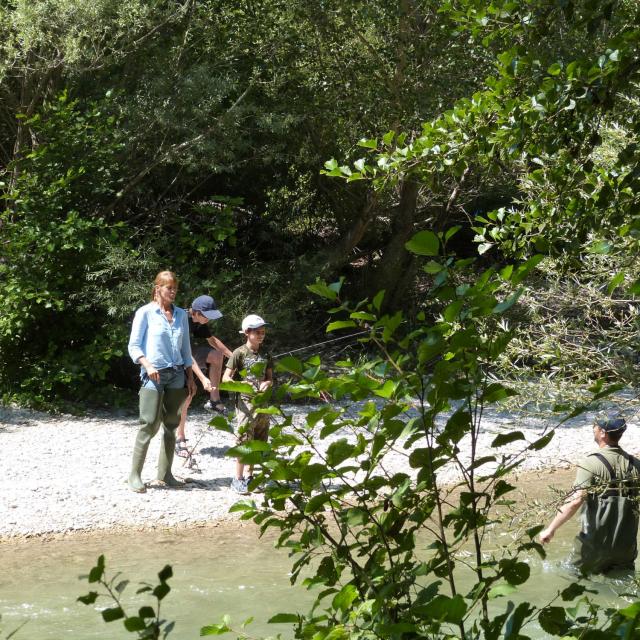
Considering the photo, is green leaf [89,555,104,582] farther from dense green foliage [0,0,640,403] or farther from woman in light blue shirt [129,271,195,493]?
dense green foliage [0,0,640,403]

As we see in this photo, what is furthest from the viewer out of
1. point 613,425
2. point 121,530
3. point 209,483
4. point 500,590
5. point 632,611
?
point 209,483

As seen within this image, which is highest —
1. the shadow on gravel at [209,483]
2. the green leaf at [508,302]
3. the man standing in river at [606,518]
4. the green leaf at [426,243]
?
the green leaf at [426,243]

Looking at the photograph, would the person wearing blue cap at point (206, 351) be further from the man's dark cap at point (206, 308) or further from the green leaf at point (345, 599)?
the green leaf at point (345, 599)

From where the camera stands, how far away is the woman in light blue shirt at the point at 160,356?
8.88m

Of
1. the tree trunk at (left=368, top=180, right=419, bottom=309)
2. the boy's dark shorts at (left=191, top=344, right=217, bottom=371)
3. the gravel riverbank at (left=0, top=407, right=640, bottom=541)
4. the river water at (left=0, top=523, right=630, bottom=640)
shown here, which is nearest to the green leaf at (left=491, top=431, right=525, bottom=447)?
the river water at (left=0, top=523, right=630, bottom=640)

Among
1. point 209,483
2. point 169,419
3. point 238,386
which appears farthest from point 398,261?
point 238,386

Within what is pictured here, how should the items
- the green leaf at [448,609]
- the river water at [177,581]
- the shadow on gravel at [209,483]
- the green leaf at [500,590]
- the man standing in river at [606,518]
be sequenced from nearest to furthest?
1. the green leaf at [448,609]
2. the green leaf at [500,590]
3. the man standing in river at [606,518]
4. the river water at [177,581]
5. the shadow on gravel at [209,483]

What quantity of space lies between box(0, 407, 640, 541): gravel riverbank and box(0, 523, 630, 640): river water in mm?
300

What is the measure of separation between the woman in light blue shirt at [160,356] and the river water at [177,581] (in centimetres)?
104

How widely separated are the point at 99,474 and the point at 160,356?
1.91m

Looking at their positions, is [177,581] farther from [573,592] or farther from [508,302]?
[508,302]

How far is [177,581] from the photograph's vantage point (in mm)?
7738

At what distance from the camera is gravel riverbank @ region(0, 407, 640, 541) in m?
8.89

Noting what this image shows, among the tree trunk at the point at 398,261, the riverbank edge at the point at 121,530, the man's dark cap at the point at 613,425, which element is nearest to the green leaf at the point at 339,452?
the man's dark cap at the point at 613,425
